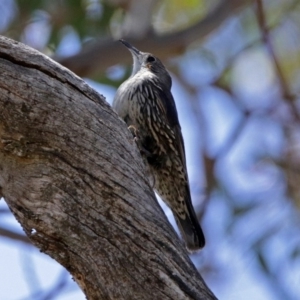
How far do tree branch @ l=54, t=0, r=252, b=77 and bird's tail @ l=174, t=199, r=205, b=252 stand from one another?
2069mm

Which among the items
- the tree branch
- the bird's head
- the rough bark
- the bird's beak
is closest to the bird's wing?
the bird's head

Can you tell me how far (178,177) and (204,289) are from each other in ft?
6.22

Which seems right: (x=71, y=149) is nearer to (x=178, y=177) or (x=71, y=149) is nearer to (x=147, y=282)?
(x=147, y=282)

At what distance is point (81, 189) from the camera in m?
3.54

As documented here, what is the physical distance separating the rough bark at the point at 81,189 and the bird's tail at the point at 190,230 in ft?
4.37

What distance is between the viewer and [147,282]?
11.2 feet

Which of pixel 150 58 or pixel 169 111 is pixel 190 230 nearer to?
pixel 169 111

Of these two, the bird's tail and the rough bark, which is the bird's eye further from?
the rough bark

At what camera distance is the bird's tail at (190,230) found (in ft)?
16.5

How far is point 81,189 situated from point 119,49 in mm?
3655

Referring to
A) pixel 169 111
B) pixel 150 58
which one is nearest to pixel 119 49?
pixel 150 58

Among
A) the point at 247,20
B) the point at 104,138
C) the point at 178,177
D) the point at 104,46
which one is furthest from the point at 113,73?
the point at 104,138

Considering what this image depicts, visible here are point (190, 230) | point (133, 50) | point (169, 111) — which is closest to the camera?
point (190, 230)

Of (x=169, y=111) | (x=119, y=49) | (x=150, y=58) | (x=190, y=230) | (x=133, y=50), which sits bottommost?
(x=190, y=230)
